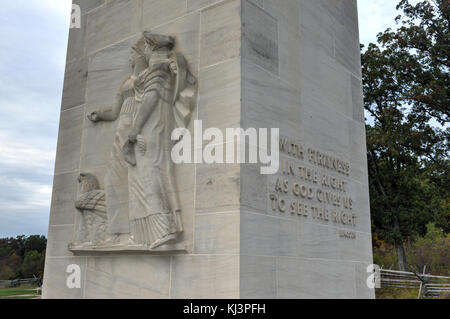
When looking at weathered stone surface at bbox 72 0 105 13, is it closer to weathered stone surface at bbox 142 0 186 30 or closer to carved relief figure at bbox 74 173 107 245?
weathered stone surface at bbox 142 0 186 30

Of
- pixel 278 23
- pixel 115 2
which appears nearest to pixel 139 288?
pixel 278 23

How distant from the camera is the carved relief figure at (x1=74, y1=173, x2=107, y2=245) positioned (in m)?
6.77

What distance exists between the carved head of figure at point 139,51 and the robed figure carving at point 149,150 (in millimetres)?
16

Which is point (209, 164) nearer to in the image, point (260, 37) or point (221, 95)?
point (221, 95)

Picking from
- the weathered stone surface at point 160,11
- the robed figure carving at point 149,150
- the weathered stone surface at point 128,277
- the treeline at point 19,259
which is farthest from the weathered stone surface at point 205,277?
the treeline at point 19,259

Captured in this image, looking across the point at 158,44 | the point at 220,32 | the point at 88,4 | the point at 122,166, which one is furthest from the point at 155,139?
the point at 88,4

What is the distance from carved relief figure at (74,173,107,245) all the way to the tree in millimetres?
19879

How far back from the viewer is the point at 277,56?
6285 millimetres

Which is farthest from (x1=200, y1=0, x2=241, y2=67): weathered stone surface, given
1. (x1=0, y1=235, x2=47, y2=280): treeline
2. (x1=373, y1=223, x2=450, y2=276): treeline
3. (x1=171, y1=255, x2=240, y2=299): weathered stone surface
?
(x1=373, y1=223, x2=450, y2=276): treeline

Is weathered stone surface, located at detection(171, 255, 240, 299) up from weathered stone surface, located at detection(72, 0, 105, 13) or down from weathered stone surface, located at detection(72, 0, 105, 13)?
down

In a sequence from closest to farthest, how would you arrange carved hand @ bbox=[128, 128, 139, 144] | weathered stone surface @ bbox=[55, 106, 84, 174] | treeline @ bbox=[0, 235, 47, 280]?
carved hand @ bbox=[128, 128, 139, 144] → weathered stone surface @ bbox=[55, 106, 84, 174] → treeline @ bbox=[0, 235, 47, 280]

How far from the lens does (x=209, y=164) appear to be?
5.57m

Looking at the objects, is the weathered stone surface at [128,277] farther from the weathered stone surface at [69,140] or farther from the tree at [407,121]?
the tree at [407,121]
